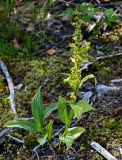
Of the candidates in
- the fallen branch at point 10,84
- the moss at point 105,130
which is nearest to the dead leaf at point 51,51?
the fallen branch at point 10,84

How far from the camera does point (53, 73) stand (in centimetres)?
409

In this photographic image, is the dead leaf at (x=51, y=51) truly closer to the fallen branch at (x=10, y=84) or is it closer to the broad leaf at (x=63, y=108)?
the fallen branch at (x=10, y=84)

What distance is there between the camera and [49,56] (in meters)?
4.38

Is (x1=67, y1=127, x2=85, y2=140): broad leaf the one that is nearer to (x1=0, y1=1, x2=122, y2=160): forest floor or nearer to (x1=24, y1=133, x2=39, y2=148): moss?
(x1=0, y1=1, x2=122, y2=160): forest floor

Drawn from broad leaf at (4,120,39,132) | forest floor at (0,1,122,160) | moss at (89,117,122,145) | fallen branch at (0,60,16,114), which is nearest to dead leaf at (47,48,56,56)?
forest floor at (0,1,122,160)

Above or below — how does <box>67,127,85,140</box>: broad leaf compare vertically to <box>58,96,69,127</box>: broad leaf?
below

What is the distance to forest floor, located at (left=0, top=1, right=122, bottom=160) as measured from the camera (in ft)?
10.5

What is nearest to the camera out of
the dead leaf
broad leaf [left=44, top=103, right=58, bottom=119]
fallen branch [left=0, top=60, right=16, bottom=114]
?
broad leaf [left=44, top=103, right=58, bottom=119]

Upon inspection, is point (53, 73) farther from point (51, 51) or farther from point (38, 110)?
point (38, 110)

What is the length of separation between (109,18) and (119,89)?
1204 millimetres

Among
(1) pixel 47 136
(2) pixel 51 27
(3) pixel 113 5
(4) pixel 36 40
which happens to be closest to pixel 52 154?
(1) pixel 47 136

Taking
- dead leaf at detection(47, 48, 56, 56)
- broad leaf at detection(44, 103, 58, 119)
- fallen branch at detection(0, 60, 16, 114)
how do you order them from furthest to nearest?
dead leaf at detection(47, 48, 56, 56), fallen branch at detection(0, 60, 16, 114), broad leaf at detection(44, 103, 58, 119)

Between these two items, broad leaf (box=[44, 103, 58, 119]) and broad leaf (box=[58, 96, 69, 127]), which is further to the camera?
broad leaf (box=[44, 103, 58, 119])

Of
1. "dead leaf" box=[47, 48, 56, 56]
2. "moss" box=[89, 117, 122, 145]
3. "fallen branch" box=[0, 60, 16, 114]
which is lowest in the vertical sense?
"moss" box=[89, 117, 122, 145]
